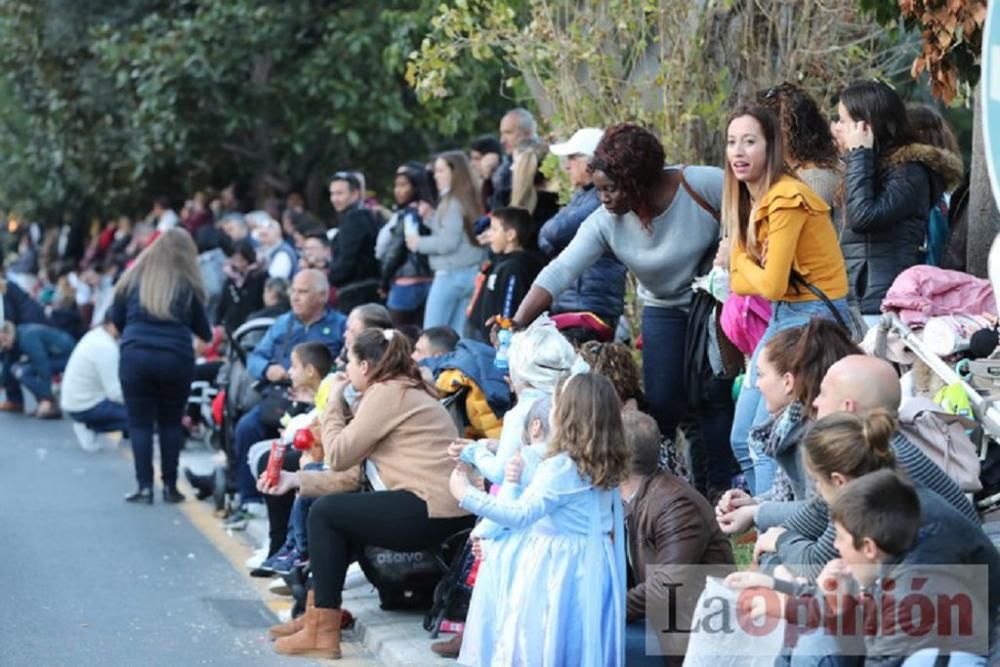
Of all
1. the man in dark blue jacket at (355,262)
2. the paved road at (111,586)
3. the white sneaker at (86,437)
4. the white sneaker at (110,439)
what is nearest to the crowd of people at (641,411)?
the paved road at (111,586)

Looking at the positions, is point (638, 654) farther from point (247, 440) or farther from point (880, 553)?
point (247, 440)

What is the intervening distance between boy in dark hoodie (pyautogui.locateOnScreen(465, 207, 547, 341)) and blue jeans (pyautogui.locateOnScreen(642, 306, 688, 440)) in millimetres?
2073

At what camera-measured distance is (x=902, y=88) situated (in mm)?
15516

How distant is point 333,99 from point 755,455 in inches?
539

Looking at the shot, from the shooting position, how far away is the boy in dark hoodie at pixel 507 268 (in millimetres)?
11492

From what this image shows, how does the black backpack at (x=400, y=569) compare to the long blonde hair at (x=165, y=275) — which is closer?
the black backpack at (x=400, y=569)

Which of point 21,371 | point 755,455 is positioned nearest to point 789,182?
point 755,455

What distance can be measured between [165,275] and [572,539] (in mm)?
7213

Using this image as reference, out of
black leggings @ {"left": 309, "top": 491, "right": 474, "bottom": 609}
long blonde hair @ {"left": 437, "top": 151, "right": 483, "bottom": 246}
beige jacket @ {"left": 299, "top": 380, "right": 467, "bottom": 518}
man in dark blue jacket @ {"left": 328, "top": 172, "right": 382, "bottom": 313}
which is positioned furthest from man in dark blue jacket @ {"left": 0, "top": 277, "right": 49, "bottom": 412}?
black leggings @ {"left": 309, "top": 491, "right": 474, "bottom": 609}

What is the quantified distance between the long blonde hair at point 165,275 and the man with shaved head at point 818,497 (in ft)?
27.1

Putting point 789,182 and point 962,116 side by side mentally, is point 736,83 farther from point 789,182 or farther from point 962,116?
point 962,116

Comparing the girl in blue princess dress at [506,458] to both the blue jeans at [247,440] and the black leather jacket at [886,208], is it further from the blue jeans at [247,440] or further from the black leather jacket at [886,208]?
the blue jeans at [247,440]

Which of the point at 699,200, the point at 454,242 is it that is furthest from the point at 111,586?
the point at 454,242

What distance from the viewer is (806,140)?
880 centimetres
